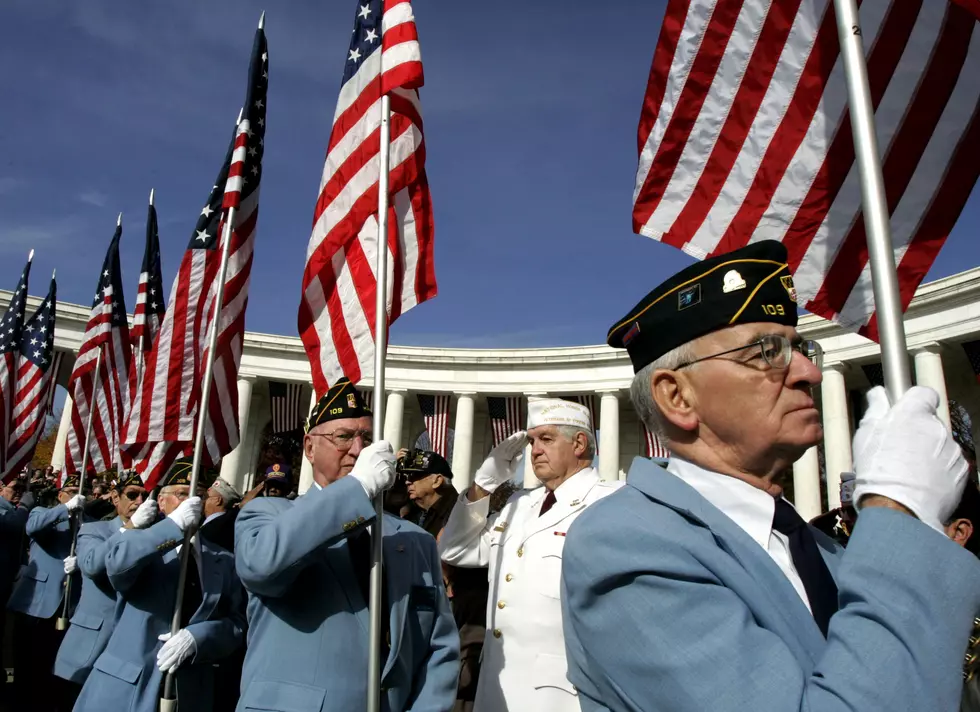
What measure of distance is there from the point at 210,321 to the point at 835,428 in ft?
106

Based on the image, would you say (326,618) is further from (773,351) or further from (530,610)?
(773,351)

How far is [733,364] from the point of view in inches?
97.5

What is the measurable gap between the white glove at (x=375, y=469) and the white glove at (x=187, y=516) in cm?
309

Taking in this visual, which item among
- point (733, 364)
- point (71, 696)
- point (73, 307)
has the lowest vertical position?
point (71, 696)

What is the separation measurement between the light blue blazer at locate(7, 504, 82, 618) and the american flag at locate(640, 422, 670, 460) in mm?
10107

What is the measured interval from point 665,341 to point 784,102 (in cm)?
271

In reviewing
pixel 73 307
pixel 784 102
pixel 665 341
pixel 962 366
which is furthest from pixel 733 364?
pixel 73 307

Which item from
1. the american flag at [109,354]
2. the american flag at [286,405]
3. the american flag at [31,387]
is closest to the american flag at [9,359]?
the american flag at [31,387]

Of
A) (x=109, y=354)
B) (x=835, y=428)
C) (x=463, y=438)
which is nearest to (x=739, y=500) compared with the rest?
(x=109, y=354)

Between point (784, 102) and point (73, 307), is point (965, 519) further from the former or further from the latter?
point (73, 307)

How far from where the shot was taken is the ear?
253cm

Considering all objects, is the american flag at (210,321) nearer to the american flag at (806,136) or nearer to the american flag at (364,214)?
the american flag at (364,214)

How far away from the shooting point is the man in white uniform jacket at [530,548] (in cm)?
501

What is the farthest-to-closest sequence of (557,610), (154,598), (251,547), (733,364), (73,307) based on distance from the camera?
1. (73,307)
2. (154,598)
3. (557,610)
4. (251,547)
5. (733,364)
